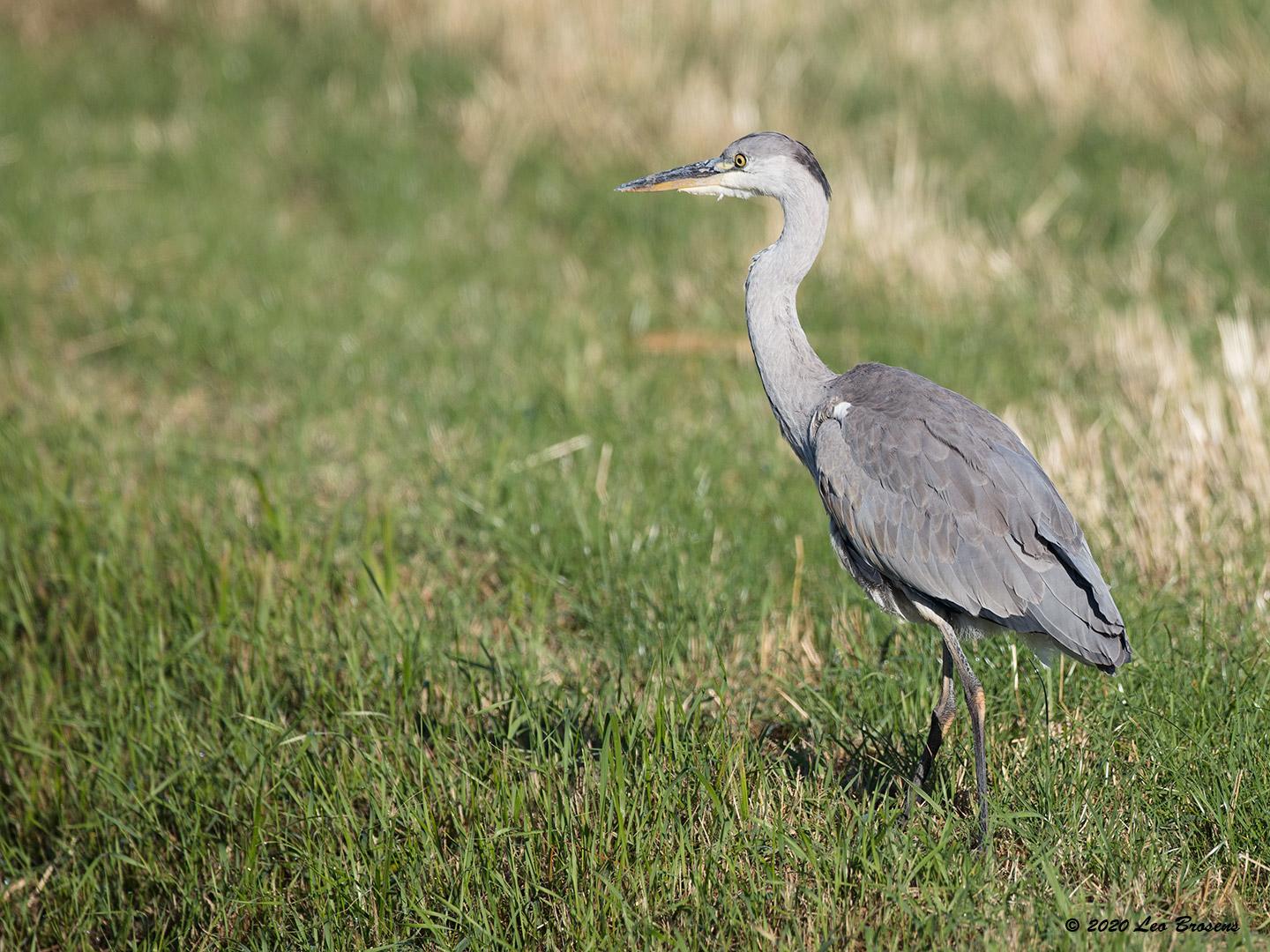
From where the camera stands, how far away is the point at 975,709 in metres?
3.46

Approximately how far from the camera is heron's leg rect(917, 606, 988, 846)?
3.36 m

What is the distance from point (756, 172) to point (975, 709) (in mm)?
1704

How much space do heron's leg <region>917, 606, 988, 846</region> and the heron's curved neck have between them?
27.4 inches

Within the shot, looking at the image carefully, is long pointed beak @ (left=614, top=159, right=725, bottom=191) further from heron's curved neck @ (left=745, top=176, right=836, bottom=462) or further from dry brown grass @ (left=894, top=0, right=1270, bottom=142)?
dry brown grass @ (left=894, top=0, right=1270, bottom=142)

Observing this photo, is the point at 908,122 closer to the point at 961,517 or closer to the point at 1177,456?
the point at 1177,456

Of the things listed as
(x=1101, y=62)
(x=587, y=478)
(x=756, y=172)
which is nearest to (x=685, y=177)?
(x=756, y=172)

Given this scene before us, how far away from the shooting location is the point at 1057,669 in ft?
13.3

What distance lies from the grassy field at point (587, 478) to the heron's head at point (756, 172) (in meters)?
1.33

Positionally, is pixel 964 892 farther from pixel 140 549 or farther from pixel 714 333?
pixel 714 333

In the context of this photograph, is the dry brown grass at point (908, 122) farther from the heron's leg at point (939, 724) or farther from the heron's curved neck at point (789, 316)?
the heron's curved neck at point (789, 316)

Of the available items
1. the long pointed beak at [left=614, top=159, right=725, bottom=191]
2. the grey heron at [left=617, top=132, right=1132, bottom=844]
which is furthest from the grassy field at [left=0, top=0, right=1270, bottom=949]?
the long pointed beak at [left=614, top=159, right=725, bottom=191]

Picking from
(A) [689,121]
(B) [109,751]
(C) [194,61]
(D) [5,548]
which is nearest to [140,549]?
(D) [5,548]

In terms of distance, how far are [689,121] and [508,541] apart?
15.0ft

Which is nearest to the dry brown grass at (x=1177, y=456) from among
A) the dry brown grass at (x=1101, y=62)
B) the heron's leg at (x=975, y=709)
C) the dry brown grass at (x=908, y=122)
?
the dry brown grass at (x=908, y=122)
